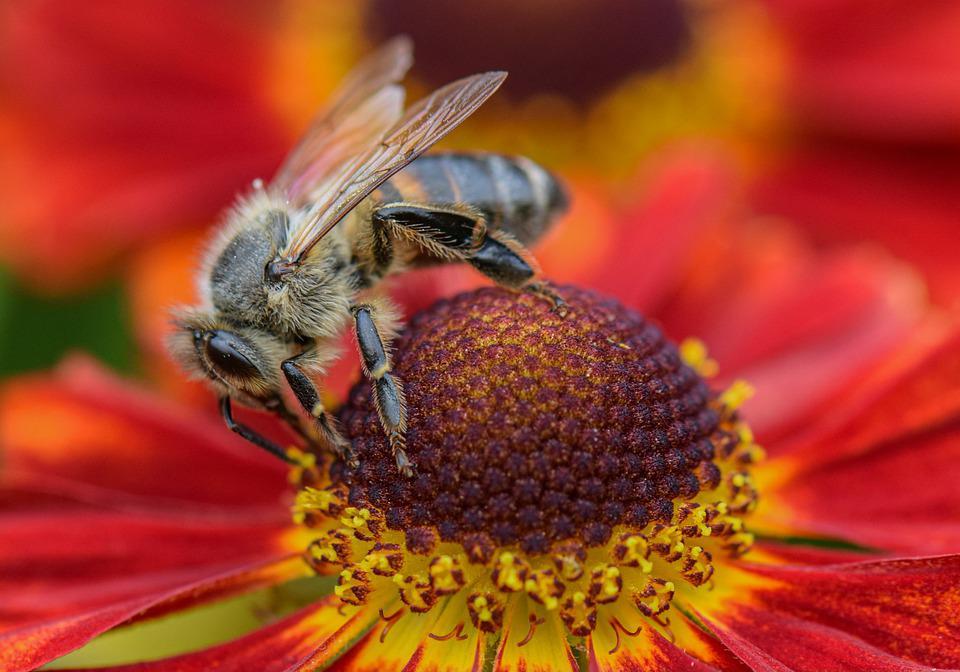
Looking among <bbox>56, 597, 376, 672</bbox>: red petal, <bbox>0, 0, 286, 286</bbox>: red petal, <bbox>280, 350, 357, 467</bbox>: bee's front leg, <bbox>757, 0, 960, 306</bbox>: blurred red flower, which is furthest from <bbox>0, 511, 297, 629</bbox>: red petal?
<bbox>757, 0, 960, 306</bbox>: blurred red flower

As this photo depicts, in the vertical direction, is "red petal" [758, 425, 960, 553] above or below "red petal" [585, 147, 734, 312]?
below

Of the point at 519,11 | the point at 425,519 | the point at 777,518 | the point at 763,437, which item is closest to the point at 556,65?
the point at 519,11

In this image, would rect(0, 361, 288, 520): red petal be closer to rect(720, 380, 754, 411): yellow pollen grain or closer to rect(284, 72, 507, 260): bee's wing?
rect(284, 72, 507, 260): bee's wing

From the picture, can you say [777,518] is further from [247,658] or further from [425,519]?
[247,658]

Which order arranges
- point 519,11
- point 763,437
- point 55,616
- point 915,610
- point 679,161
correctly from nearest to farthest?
point 915,610, point 55,616, point 763,437, point 679,161, point 519,11

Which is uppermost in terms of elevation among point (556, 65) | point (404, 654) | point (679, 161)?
point (556, 65)

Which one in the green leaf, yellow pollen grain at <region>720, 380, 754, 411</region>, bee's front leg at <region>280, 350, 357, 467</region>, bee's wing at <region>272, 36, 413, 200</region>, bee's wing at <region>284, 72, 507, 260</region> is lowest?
yellow pollen grain at <region>720, 380, 754, 411</region>

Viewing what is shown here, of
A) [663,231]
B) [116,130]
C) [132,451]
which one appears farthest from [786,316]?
Answer: [116,130]
